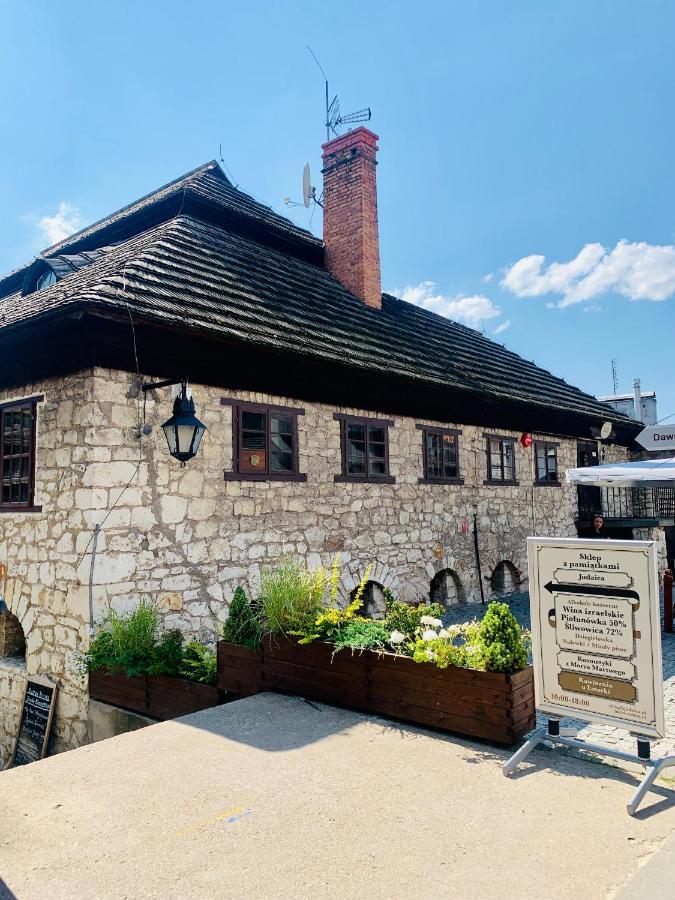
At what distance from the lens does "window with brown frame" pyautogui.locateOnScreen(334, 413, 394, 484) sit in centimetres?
1026

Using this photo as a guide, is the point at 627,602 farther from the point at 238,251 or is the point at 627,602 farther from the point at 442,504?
the point at 238,251

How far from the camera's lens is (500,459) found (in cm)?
1395

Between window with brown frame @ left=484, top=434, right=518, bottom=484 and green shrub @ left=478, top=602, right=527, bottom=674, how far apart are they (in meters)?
8.75

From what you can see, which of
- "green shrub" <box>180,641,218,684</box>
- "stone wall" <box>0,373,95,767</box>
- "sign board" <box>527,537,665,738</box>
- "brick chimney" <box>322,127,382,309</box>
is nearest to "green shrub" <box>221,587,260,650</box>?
"green shrub" <box>180,641,218,684</box>

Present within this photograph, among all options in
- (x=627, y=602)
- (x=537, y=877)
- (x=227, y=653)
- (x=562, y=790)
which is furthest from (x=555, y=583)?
(x=227, y=653)

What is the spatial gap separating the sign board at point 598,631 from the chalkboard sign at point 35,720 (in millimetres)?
5771

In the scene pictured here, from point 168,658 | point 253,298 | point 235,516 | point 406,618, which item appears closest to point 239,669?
point 168,658

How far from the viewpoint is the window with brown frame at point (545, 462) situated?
15125mm

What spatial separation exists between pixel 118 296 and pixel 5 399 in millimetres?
2778

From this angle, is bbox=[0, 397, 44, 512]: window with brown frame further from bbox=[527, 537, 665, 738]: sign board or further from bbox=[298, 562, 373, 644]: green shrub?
bbox=[527, 537, 665, 738]: sign board

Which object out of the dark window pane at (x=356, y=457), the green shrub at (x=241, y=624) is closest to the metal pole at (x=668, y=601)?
the dark window pane at (x=356, y=457)

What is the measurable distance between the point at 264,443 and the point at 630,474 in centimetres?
572

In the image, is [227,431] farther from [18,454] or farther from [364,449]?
[364,449]

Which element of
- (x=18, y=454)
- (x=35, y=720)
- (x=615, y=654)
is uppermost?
(x=18, y=454)
